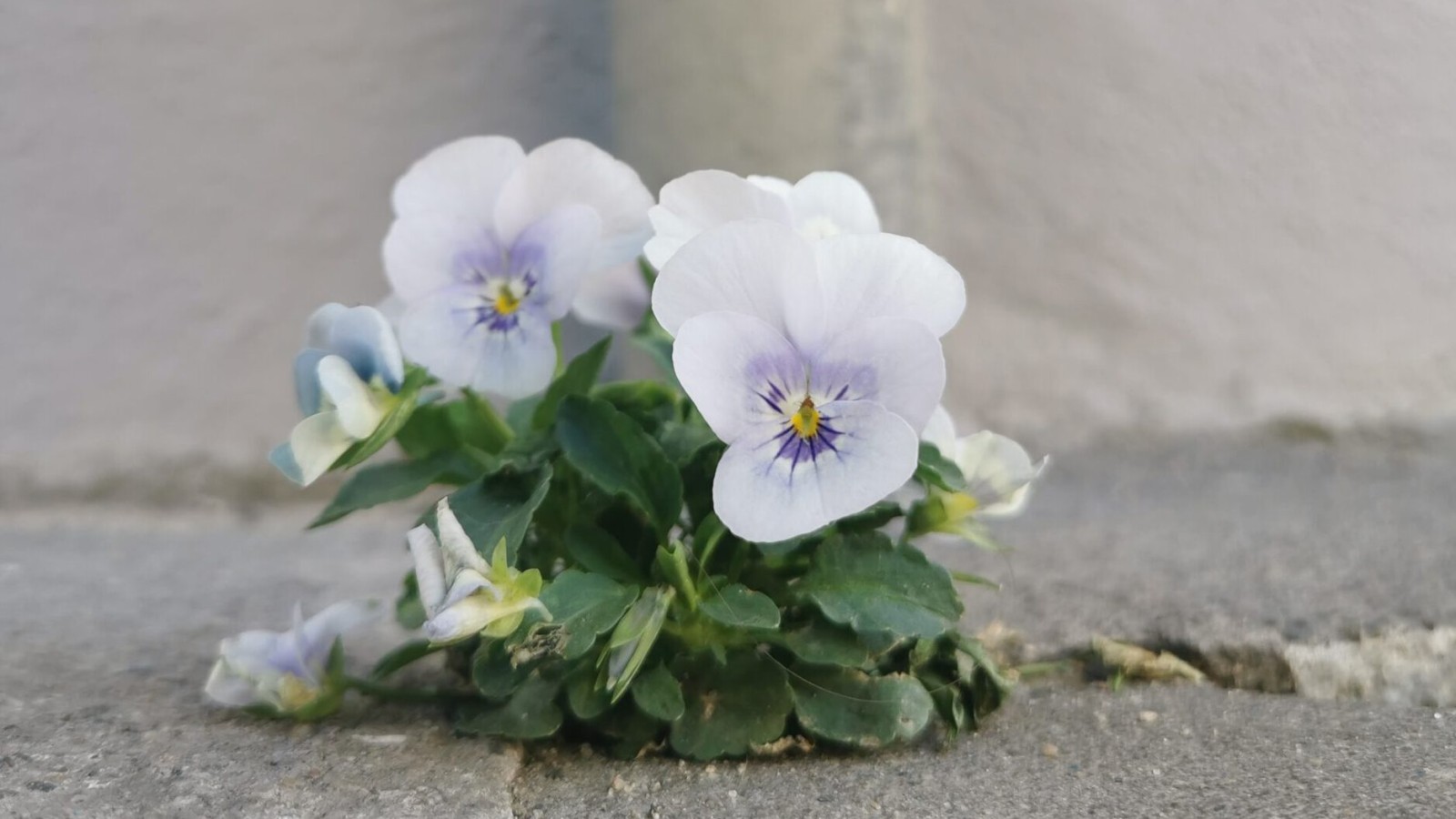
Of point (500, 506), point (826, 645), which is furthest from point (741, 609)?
point (500, 506)

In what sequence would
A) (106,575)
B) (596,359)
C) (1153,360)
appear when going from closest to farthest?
(596,359), (106,575), (1153,360)

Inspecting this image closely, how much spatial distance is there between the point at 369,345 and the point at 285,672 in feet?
0.85

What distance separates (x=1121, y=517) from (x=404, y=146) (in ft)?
4.23

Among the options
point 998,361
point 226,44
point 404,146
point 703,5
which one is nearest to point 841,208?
point 703,5

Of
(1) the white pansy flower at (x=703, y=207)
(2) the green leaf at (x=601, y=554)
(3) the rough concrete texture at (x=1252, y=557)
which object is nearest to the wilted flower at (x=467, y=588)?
(2) the green leaf at (x=601, y=554)

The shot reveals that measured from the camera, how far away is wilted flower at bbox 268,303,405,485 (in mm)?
716

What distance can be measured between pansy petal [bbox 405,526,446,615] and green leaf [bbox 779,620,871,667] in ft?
0.75

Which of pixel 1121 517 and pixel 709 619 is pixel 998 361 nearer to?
pixel 1121 517

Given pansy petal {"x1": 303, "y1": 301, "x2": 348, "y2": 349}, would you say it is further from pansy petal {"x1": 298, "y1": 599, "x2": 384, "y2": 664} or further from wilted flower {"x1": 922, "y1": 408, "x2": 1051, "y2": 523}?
wilted flower {"x1": 922, "y1": 408, "x2": 1051, "y2": 523}

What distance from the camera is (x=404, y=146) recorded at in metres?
1.97

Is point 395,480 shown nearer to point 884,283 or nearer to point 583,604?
point 583,604

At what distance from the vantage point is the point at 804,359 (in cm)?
69

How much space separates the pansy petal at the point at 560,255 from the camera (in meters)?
0.78

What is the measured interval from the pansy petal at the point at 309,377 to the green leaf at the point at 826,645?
13.5 inches
